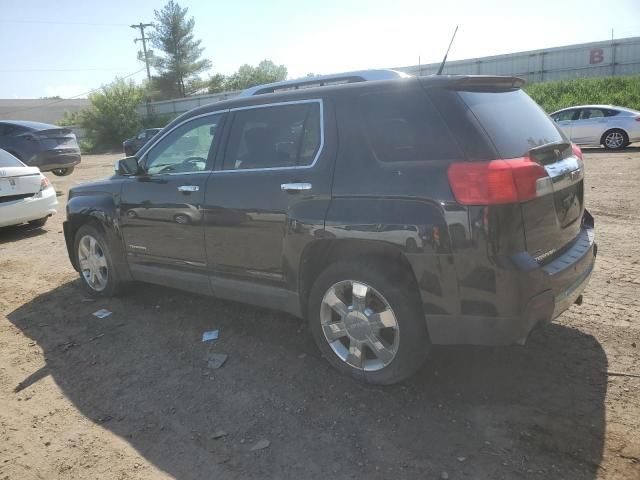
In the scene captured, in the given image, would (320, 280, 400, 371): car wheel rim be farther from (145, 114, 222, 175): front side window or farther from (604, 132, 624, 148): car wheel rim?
(604, 132, 624, 148): car wheel rim

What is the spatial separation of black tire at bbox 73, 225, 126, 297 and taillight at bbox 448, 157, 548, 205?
11.9 feet

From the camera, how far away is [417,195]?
2814 mm

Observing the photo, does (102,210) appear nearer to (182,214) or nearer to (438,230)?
(182,214)

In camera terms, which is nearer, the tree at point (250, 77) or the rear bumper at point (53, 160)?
the rear bumper at point (53, 160)

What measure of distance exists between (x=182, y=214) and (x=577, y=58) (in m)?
31.3

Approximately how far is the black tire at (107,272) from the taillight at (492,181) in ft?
11.9

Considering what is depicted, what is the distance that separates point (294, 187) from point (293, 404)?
4.52 feet

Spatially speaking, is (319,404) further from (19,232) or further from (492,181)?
(19,232)

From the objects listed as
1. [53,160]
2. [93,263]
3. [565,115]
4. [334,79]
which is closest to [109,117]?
[53,160]

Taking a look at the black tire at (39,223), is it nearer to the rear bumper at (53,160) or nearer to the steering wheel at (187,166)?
the rear bumper at (53,160)

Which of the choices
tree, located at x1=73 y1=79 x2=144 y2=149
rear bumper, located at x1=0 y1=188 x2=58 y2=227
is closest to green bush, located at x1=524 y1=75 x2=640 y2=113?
rear bumper, located at x1=0 y1=188 x2=58 y2=227

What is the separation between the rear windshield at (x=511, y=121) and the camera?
9.20 feet

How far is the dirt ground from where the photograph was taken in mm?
2627

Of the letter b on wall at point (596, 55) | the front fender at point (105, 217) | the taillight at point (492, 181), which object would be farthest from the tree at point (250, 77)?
the taillight at point (492, 181)
